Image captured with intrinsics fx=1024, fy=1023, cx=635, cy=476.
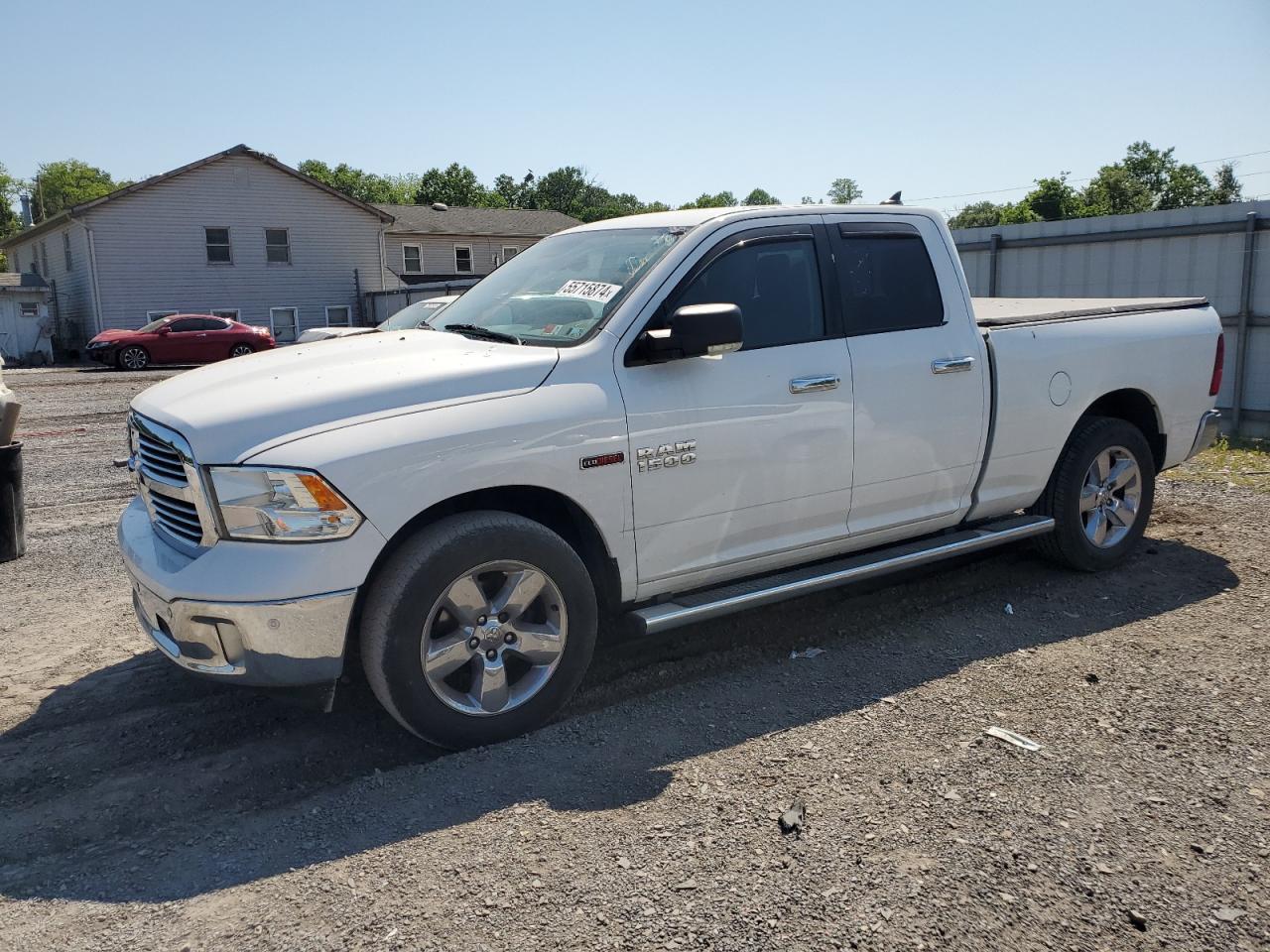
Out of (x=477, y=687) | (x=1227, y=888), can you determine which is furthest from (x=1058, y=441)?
(x=477, y=687)

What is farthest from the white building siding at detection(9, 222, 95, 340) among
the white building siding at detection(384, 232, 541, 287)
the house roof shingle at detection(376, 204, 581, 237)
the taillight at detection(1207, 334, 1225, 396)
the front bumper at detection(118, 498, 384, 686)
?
the taillight at detection(1207, 334, 1225, 396)

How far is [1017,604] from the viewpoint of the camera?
567cm

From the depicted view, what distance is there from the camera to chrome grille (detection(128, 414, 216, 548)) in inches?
145

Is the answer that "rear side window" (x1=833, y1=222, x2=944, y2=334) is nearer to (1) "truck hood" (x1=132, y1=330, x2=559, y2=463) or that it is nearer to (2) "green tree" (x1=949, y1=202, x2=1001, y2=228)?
(1) "truck hood" (x1=132, y1=330, x2=559, y2=463)

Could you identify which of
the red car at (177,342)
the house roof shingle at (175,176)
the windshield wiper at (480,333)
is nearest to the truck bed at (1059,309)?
the windshield wiper at (480,333)

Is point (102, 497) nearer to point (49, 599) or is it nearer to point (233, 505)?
point (49, 599)

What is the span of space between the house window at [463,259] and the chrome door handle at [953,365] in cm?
4149

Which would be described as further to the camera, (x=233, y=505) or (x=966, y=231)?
(x=966, y=231)

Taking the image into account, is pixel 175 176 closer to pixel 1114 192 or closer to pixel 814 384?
pixel 814 384

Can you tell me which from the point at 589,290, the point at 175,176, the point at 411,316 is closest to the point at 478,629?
the point at 589,290

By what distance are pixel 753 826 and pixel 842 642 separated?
6.19ft

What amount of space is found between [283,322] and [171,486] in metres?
33.5

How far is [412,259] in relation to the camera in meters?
44.1

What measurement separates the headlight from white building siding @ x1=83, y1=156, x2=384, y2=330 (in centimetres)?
3282
